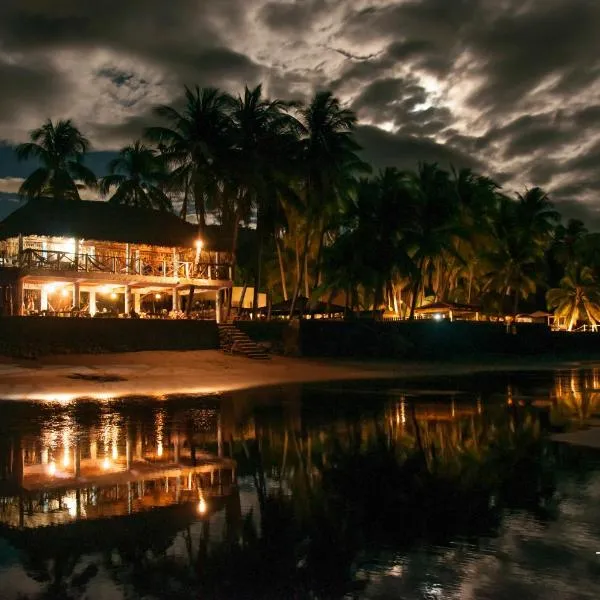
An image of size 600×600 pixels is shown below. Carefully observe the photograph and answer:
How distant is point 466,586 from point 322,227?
1608 inches

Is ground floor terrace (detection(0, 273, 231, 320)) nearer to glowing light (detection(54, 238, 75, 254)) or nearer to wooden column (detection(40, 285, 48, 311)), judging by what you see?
wooden column (detection(40, 285, 48, 311))

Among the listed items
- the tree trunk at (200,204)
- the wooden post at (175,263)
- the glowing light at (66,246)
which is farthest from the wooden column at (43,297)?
the tree trunk at (200,204)

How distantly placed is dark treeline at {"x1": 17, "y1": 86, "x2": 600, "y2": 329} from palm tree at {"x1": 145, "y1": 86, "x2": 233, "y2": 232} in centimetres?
6

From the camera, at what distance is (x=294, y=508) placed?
7.30 meters

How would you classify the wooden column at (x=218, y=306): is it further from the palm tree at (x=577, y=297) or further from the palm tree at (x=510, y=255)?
the palm tree at (x=577, y=297)

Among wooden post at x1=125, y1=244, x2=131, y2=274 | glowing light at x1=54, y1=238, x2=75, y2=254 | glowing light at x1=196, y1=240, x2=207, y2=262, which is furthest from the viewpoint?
glowing light at x1=196, y1=240, x2=207, y2=262

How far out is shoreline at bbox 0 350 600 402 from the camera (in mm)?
20969

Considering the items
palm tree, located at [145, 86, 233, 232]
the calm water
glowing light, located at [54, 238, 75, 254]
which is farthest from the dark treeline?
the calm water

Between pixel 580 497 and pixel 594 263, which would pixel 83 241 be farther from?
pixel 594 263

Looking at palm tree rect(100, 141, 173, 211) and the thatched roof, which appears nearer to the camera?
the thatched roof

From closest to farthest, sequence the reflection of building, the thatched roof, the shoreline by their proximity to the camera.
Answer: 1. the reflection of building
2. the shoreline
3. the thatched roof

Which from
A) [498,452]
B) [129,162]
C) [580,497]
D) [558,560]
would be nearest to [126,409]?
[498,452]

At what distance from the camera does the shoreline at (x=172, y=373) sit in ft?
68.8

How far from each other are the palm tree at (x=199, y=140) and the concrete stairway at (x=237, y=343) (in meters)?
6.10
